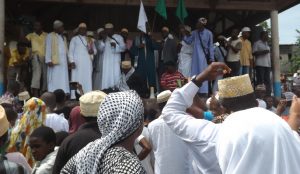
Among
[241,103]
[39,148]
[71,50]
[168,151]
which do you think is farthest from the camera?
[71,50]

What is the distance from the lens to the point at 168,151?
4.59 metres

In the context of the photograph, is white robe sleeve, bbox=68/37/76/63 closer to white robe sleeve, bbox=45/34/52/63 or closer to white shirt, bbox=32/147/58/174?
white robe sleeve, bbox=45/34/52/63

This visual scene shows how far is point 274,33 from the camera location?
41.4 ft

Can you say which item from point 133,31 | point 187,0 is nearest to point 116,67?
point 187,0

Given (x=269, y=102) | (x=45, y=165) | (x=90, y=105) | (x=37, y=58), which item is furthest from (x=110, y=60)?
(x=45, y=165)

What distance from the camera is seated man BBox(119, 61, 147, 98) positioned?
10797 mm

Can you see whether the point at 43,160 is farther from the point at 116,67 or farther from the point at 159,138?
the point at 116,67

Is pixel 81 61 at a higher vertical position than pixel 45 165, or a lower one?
higher

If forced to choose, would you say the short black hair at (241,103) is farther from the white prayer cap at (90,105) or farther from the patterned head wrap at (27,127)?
the patterned head wrap at (27,127)

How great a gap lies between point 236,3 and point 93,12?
4346 millimetres

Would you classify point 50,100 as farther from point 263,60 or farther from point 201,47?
point 263,60

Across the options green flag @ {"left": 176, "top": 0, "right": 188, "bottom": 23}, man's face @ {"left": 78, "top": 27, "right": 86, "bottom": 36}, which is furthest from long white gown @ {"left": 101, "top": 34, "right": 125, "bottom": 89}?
green flag @ {"left": 176, "top": 0, "right": 188, "bottom": 23}

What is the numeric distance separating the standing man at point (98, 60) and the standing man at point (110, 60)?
78mm

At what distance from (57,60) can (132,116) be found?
8.79 meters
